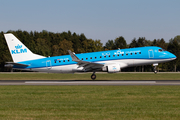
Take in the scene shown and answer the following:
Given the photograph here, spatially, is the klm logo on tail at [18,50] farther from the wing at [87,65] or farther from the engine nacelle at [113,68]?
the engine nacelle at [113,68]

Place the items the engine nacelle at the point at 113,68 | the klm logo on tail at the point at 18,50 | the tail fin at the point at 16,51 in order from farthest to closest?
1. the klm logo on tail at the point at 18,50
2. the tail fin at the point at 16,51
3. the engine nacelle at the point at 113,68

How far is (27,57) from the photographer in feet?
134

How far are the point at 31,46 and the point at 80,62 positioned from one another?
8090 centimetres

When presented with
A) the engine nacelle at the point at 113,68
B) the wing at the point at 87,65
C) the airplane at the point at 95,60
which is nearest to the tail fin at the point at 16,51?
the airplane at the point at 95,60

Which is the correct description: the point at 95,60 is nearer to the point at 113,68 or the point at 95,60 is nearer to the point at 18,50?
the point at 113,68

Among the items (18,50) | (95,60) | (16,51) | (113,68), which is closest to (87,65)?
(95,60)

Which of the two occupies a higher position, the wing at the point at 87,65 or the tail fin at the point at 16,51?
the tail fin at the point at 16,51

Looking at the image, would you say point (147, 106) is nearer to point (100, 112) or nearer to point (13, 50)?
point (100, 112)

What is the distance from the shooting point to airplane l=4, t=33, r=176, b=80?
1506 inches

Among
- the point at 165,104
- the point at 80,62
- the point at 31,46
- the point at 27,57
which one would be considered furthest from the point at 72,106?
the point at 31,46

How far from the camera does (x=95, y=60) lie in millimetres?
39375

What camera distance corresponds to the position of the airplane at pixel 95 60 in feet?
125

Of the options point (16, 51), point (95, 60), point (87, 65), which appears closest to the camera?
point (87, 65)

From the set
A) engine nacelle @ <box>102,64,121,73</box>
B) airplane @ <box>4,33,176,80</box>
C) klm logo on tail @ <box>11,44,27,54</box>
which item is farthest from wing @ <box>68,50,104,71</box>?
klm logo on tail @ <box>11,44,27,54</box>
